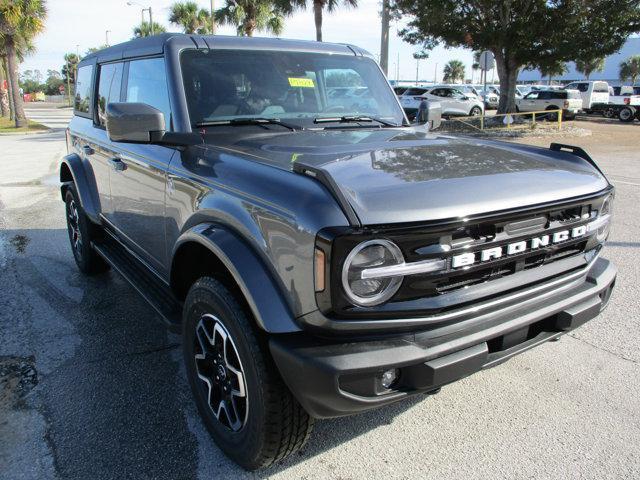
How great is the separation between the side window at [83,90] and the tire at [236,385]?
3.14 m

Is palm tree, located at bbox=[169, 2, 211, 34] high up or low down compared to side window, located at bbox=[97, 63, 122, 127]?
up

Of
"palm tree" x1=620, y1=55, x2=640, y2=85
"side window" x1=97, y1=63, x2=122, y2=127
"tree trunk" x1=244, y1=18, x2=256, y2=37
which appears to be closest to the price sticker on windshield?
"side window" x1=97, y1=63, x2=122, y2=127

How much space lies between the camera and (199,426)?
111 inches

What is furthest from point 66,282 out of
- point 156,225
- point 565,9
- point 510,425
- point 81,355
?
point 565,9

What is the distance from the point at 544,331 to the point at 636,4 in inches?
798

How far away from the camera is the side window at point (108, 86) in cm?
406

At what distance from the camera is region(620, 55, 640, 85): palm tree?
73.7 m

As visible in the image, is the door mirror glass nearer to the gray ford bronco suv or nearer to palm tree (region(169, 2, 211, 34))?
the gray ford bronco suv

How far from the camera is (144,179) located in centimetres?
330

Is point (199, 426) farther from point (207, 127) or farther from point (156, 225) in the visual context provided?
point (207, 127)

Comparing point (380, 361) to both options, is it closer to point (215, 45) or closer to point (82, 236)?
point (215, 45)

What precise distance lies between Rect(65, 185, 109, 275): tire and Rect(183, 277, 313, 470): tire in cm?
246

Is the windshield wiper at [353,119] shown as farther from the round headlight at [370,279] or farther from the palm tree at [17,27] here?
the palm tree at [17,27]

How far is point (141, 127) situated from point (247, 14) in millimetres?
31480
